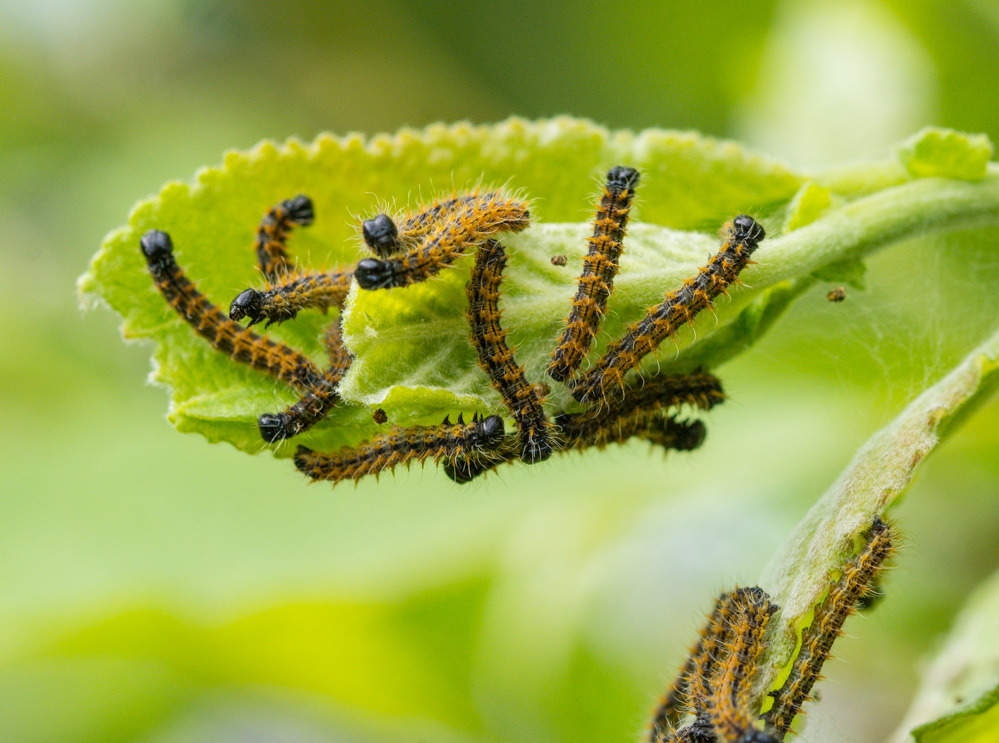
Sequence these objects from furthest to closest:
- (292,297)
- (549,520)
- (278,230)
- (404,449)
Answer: (549,520)
(278,230)
(292,297)
(404,449)

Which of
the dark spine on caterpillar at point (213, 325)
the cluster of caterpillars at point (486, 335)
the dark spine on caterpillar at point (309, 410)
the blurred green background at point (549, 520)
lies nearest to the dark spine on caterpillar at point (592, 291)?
the cluster of caterpillars at point (486, 335)

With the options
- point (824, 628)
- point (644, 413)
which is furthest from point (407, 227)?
point (824, 628)

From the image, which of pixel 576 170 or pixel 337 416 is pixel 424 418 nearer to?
pixel 337 416

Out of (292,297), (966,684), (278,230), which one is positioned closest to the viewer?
(292,297)

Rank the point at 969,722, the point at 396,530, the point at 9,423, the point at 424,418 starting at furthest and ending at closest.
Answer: the point at 9,423, the point at 396,530, the point at 969,722, the point at 424,418

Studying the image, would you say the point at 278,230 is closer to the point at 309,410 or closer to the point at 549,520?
the point at 309,410

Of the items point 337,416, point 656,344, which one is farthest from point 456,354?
point 656,344

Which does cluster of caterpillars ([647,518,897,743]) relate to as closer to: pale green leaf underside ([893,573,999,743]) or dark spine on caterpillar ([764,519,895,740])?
dark spine on caterpillar ([764,519,895,740])
